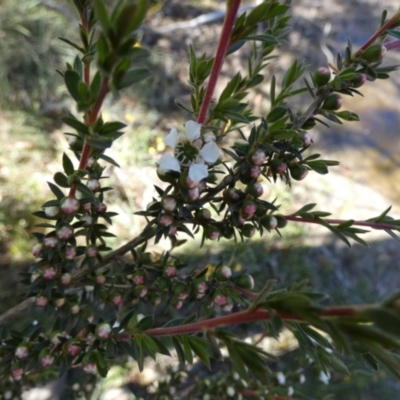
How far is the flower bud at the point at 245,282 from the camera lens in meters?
0.85

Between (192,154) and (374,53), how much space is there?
371 mm

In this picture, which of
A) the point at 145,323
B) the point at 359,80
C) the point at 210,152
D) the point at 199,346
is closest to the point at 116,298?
the point at 145,323

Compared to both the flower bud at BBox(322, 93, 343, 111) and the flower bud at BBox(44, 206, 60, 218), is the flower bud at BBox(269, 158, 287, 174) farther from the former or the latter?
the flower bud at BBox(44, 206, 60, 218)

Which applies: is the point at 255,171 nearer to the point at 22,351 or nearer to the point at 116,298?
the point at 116,298

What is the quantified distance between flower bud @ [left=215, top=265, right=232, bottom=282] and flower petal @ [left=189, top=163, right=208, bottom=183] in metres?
0.26

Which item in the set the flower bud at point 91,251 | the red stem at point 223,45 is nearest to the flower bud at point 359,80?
the red stem at point 223,45

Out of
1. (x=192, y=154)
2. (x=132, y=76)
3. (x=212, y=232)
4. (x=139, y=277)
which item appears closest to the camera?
(x=132, y=76)

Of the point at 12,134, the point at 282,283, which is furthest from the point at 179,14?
the point at 282,283

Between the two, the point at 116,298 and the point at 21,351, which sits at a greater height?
the point at 116,298

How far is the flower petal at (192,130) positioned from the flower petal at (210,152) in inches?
0.9

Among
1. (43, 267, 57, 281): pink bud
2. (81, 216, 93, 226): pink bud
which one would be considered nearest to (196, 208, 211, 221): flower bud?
(81, 216, 93, 226): pink bud

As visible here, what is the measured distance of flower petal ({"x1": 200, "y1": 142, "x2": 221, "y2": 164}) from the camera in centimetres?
71

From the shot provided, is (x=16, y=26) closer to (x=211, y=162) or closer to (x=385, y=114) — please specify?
(x=211, y=162)

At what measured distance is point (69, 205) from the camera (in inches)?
29.6
